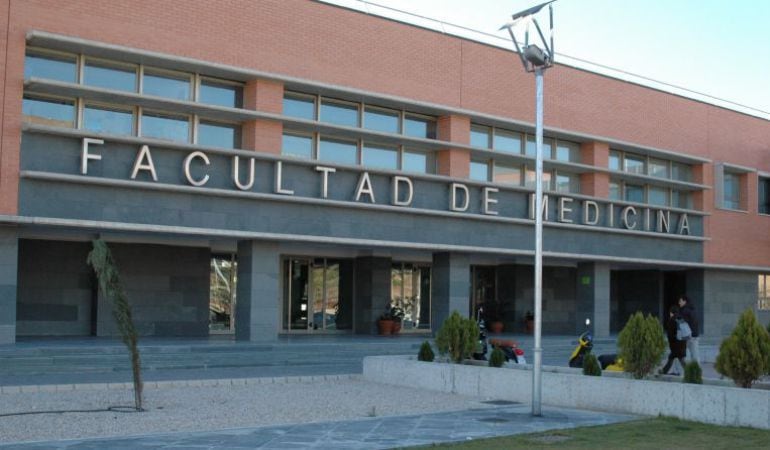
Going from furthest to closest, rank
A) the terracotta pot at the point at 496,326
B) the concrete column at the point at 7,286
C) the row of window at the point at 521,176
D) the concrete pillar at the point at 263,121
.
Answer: the terracotta pot at the point at 496,326 < the row of window at the point at 521,176 < the concrete pillar at the point at 263,121 < the concrete column at the point at 7,286

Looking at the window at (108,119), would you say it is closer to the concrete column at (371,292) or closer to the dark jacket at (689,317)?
the concrete column at (371,292)

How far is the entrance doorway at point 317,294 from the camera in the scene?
33.5 meters

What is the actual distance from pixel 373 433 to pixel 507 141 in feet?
68.6

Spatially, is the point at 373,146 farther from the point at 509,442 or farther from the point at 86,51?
the point at 509,442

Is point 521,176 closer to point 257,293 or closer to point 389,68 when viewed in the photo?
point 389,68

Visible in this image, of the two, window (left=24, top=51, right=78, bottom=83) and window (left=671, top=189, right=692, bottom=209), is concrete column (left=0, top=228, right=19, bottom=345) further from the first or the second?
window (left=671, top=189, right=692, bottom=209)

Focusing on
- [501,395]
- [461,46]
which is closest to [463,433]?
[501,395]

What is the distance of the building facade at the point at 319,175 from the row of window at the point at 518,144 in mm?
105

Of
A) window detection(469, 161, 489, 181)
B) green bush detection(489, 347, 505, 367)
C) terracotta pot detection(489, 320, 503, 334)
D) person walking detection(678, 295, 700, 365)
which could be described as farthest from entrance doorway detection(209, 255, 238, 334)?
person walking detection(678, 295, 700, 365)

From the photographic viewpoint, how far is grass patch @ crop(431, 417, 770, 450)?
40.4 feet

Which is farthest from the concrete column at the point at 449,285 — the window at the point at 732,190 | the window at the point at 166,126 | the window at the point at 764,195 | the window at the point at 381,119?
the window at the point at 764,195

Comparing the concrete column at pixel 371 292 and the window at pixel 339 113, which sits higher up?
the window at pixel 339 113

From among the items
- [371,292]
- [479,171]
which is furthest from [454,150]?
[371,292]

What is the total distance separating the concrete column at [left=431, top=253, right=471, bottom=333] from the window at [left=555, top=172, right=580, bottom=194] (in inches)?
230
